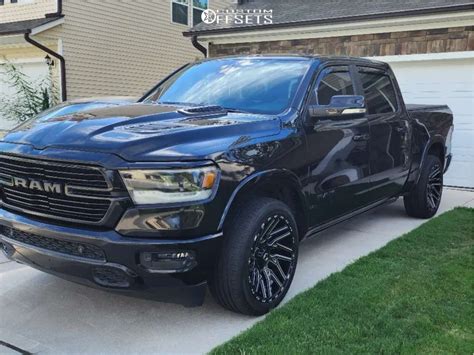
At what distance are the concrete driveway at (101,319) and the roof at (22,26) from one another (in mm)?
9605

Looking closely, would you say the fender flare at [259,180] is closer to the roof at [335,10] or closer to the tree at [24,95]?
the roof at [335,10]

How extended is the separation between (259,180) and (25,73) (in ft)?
42.3

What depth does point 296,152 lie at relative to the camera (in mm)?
3898

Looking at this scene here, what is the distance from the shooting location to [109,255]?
117 inches

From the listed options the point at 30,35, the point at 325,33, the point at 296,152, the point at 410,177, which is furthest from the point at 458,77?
the point at 30,35

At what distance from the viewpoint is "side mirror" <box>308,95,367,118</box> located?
4.12m

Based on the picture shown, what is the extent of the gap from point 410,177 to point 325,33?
5.27 metres

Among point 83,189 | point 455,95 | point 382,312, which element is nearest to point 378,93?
point 382,312

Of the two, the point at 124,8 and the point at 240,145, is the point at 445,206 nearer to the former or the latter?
the point at 240,145

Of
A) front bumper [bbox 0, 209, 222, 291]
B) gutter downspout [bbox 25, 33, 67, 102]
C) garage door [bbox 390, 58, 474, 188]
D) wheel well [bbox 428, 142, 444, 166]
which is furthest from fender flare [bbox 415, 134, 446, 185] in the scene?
gutter downspout [bbox 25, 33, 67, 102]

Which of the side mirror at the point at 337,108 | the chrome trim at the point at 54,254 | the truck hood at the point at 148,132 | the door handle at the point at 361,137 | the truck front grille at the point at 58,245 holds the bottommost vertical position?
the chrome trim at the point at 54,254

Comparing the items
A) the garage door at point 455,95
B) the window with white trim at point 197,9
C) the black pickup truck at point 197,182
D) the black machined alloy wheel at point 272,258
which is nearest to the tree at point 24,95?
the window with white trim at point 197,9

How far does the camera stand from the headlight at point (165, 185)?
296cm

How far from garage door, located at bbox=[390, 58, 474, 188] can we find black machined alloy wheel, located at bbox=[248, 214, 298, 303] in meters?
6.51
